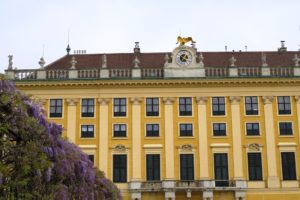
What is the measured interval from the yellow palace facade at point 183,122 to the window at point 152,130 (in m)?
0.10

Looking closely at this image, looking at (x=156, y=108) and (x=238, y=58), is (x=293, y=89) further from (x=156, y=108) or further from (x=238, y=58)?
(x=156, y=108)

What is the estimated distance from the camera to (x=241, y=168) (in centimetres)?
5250

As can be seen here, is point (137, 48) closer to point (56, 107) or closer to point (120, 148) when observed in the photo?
point (56, 107)

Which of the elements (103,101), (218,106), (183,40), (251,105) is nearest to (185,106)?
(218,106)

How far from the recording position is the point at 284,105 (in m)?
54.3

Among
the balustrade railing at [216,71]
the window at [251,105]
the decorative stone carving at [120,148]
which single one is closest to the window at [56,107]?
the decorative stone carving at [120,148]

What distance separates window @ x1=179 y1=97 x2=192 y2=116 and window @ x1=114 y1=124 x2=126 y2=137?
5.72 m

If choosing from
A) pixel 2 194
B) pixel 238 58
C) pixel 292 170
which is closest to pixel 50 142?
pixel 2 194

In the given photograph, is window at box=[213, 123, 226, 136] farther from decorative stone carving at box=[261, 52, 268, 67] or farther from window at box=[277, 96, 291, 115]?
decorative stone carving at box=[261, 52, 268, 67]

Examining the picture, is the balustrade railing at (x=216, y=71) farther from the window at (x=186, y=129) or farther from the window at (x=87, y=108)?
the window at (x=87, y=108)

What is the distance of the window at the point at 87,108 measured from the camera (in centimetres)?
5461

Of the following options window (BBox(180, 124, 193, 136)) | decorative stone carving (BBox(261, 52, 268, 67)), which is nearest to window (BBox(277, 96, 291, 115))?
decorative stone carving (BBox(261, 52, 268, 67))

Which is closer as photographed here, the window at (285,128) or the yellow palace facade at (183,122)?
the yellow palace facade at (183,122)

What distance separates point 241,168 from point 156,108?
997 cm
